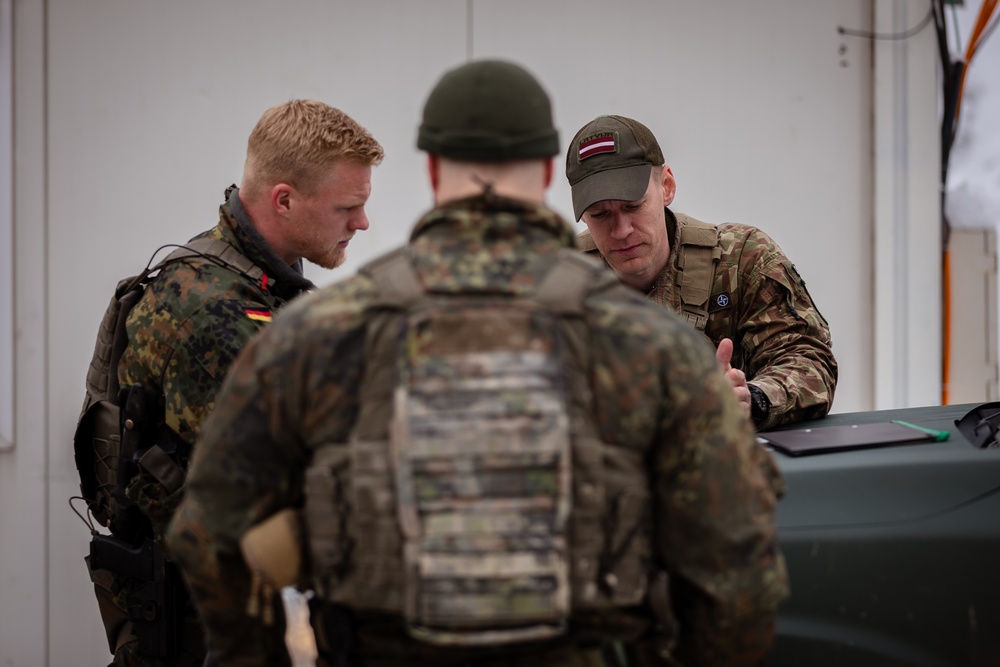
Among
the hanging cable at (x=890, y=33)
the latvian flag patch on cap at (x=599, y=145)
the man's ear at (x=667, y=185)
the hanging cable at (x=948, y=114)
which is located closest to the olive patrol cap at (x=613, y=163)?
the latvian flag patch on cap at (x=599, y=145)

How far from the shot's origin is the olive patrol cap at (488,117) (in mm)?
1441

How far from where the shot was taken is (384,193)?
400 cm

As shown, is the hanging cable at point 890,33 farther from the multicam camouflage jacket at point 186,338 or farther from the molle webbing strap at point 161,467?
the molle webbing strap at point 161,467

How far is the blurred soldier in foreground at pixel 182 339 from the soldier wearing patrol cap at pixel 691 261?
A: 73cm

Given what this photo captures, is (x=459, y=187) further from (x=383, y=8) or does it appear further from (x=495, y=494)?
(x=383, y=8)

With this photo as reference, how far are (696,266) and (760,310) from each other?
229 millimetres

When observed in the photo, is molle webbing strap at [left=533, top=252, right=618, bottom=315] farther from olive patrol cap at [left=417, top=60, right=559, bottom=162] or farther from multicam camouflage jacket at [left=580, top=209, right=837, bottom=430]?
multicam camouflage jacket at [left=580, top=209, right=837, bottom=430]

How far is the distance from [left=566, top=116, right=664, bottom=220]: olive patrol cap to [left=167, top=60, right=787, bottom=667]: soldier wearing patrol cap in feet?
4.46

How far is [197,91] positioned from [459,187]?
8.85ft

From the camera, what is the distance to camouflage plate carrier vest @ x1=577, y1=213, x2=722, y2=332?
2.98 meters

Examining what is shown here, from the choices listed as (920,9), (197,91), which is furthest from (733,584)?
(920,9)

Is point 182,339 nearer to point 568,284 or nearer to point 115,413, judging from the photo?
point 115,413

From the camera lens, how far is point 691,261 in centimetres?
303

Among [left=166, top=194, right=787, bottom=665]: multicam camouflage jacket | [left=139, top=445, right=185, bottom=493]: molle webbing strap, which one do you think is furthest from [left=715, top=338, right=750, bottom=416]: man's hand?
[left=139, top=445, right=185, bottom=493]: molle webbing strap
